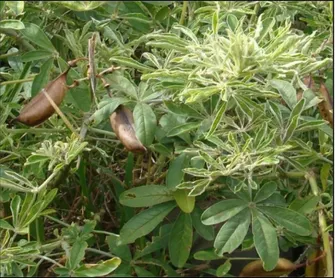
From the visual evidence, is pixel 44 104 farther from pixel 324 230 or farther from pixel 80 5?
pixel 324 230

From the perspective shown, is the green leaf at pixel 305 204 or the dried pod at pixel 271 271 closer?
the green leaf at pixel 305 204

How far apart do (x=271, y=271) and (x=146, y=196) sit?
0.94ft

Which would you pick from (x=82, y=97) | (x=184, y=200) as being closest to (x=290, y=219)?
(x=184, y=200)

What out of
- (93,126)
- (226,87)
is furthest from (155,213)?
(226,87)

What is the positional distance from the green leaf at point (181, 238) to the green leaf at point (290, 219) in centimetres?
14

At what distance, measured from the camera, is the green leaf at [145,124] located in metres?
0.97

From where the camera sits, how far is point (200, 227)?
3.76ft

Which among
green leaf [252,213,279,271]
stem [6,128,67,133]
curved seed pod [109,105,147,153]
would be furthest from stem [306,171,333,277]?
stem [6,128,67,133]

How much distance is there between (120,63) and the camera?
1.05 m

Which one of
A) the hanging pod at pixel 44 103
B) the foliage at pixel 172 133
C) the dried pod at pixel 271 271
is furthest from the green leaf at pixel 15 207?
the dried pod at pixel 271 271

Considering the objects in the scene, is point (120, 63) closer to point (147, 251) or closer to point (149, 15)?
point (149, 15)

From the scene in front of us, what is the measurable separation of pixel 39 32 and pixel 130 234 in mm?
369

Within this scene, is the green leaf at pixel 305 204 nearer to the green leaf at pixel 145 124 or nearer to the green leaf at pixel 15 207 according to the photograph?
the green leaf at pixel 145 124

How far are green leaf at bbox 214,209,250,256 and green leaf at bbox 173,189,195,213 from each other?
0.22 feet
